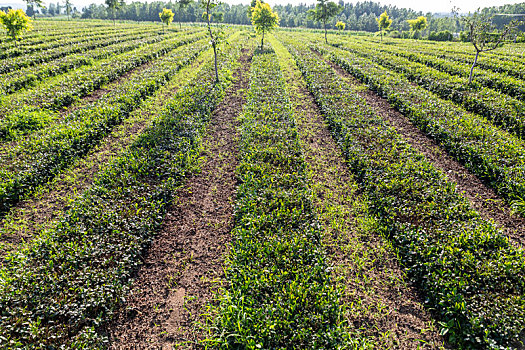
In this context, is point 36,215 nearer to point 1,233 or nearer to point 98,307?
point 1,233

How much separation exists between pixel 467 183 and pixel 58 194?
44.8ft

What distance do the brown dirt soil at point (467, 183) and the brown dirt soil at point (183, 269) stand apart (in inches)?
285

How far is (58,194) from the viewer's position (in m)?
8.47

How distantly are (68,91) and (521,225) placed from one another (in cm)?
2111

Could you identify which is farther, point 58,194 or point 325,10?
point 325,10

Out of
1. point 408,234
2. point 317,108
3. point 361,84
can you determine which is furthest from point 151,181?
point 361,84

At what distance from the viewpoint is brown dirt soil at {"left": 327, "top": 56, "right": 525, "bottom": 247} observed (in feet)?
24.1

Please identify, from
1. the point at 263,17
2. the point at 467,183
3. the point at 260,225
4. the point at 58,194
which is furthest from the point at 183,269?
the point at 263,17

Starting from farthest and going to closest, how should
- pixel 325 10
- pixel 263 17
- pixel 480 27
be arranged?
1. pixel 325 10
2. pixel 263 17
3. pixel 480 27

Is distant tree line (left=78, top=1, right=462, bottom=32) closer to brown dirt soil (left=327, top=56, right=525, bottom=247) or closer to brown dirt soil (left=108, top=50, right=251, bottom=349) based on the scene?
brown dirt soil (left=327, top=56, right=525, bottom=247)

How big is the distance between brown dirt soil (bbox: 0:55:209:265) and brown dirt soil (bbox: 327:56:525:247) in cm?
1209

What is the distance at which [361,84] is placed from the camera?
64.0ft

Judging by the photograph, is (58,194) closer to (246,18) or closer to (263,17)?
(263,17)

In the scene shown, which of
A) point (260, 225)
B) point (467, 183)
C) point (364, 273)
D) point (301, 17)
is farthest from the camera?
point (301, 17)
